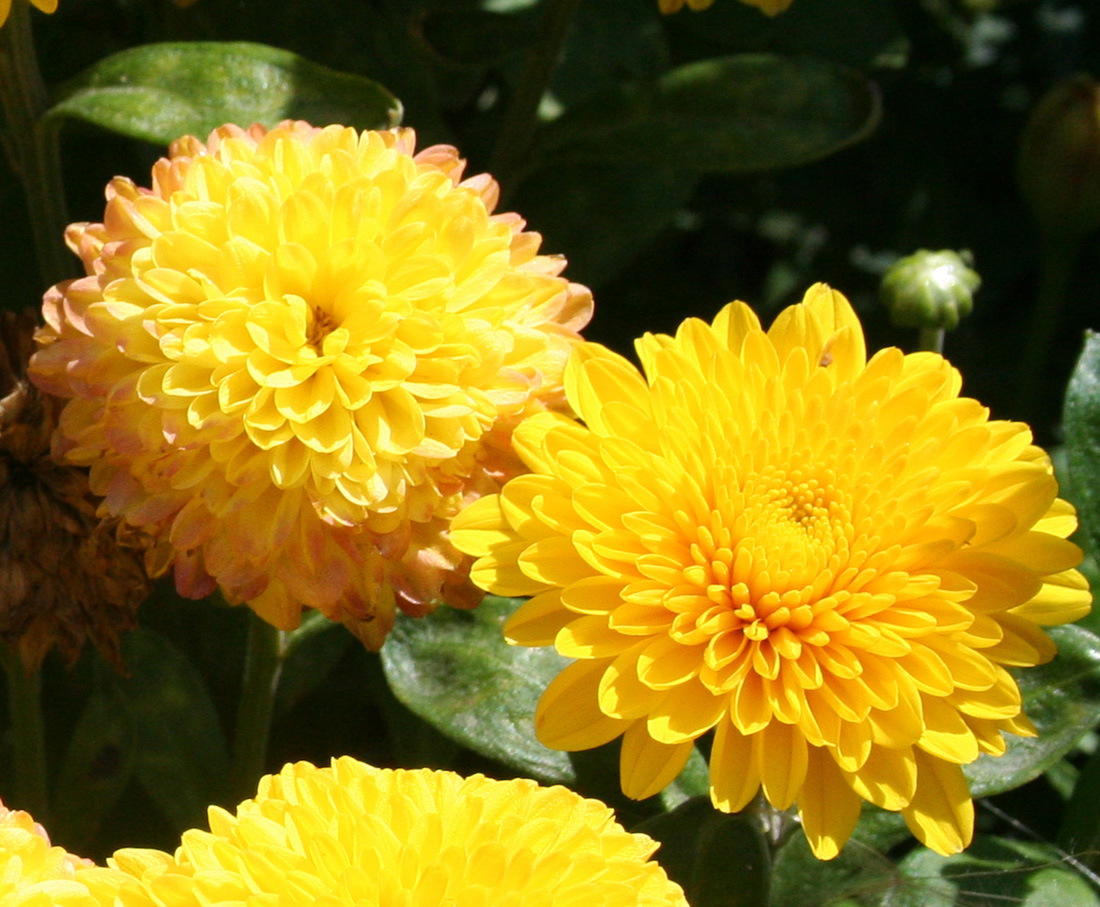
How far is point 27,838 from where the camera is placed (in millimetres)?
463

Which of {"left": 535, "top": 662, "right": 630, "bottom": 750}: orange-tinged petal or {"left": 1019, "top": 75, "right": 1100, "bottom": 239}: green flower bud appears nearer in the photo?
{"left": 535, "top": 662, "right": 630, "bottom": 750}: orange-tinged petal

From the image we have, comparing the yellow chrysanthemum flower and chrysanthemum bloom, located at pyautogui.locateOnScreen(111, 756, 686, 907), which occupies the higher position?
the yellow chrysanthemum flower

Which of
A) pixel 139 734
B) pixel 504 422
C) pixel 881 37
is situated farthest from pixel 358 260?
pixel 881 37

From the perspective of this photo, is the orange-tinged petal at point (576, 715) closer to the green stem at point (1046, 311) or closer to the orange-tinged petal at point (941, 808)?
the orange-tinged petal at point (941, 808)

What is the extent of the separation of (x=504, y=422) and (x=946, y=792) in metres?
0.23

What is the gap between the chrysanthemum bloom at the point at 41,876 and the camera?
1.46 ft

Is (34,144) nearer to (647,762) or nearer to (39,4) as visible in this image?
(39,4)

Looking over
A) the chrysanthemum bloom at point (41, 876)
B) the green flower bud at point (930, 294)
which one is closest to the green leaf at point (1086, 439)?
the green flower bud at point (930, 294)

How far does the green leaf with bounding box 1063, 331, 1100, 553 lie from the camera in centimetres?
73

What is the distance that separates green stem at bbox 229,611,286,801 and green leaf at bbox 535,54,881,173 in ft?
1.26

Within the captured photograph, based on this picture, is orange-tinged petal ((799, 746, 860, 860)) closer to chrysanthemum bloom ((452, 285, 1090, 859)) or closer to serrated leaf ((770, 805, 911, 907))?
chrysanthemum bloom ((452, 285, 1090, 859))

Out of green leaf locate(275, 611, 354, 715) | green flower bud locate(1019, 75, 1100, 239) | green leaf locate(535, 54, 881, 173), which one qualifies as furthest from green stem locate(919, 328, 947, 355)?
green leaf locate(275, 611, 354, 715)

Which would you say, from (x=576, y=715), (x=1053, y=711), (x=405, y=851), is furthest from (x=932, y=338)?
(x=405, y=851)

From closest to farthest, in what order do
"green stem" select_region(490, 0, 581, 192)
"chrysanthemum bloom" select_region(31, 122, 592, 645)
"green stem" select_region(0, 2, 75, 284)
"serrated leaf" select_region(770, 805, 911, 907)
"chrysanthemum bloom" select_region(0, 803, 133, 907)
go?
"chrysanthemum bloom" select_region(0, 803, 133, 907) < "chrysanthemum bloom" select_region(31, 122, 592, 645) < "serrated leaf" select_region(770, 805, 911, 907) < "green stem" select_region(0, 2, 75, 284) < "green stem" select_region(490, 0, 581, 192)
